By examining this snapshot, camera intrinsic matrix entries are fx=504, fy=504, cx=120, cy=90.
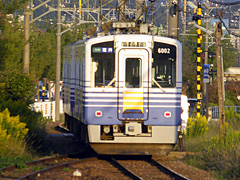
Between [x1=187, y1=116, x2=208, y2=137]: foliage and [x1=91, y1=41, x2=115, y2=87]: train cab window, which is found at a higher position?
[x1=91, y1=41, x2=115, y2=87]: train cab window

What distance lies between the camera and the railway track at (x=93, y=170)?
11.0 meters

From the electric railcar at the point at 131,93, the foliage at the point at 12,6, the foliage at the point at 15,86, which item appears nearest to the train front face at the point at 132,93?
the electric railcar at the point at 131,93

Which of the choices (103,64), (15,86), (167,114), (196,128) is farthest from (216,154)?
(15,86)

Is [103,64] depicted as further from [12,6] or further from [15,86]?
[12,6]

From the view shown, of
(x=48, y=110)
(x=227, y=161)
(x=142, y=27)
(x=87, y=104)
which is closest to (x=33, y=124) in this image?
(x=87, y=104)

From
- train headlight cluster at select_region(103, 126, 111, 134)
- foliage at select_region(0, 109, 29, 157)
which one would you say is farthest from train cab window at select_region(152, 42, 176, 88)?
foliage at select_region(0, 109, 29, 157)

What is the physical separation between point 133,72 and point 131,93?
0.54 meters

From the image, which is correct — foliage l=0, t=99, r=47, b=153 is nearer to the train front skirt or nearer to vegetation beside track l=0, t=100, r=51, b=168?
vegetation beside track l=0, t=100, r=51, b=168

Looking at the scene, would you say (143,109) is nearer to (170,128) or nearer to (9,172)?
(170,128)

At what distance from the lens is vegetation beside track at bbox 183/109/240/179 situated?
1175cm

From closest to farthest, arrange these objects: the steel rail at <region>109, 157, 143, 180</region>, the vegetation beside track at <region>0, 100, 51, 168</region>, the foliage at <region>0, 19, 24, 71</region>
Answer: the steel rail at <region>109, 157, 143, 180</region>, the vegetation beside track at <region>0, 100, 51, 168</region>, the foliage at <region>0, 19, 24, 71</region>

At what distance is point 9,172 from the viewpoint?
37.6ft

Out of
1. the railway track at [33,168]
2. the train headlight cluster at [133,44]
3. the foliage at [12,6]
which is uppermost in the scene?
the foliage at [12,6]

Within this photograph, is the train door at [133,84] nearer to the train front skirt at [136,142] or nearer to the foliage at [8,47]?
the train front skirt at [136,142]
